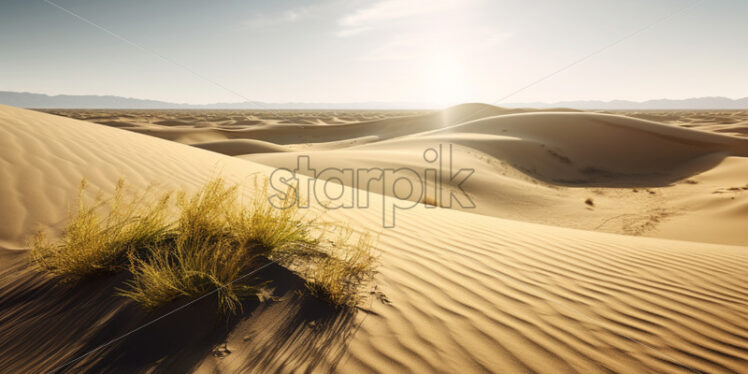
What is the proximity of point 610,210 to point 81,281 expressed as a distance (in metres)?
10.3

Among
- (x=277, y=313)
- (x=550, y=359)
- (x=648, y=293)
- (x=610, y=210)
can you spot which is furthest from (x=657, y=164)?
(x=277, y=313)

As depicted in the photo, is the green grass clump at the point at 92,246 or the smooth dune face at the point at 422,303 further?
the green grass clump at the point at 92,246

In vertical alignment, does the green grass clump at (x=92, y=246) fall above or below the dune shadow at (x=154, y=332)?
above

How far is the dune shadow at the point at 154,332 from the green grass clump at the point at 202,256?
97 millimetres

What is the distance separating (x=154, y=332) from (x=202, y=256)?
1.52ft

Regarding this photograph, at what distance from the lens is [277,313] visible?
1933 millimetres

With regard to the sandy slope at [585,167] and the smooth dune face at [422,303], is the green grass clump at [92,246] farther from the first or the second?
the sandy slope at [585,167]

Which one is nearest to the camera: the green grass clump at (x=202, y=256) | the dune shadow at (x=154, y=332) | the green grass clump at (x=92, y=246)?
the dune shadow at (x=154, y=332)


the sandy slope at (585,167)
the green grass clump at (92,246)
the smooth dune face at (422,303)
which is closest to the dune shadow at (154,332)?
the smooth dune face at (422,303)

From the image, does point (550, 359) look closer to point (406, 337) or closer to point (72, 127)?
point (406, 337)

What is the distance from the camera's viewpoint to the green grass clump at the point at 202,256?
193 centimetres

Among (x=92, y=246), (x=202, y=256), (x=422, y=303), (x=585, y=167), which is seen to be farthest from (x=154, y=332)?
(x=585, y=167)

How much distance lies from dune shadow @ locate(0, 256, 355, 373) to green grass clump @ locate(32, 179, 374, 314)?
97 mm

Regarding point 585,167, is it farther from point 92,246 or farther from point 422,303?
point 92,246
